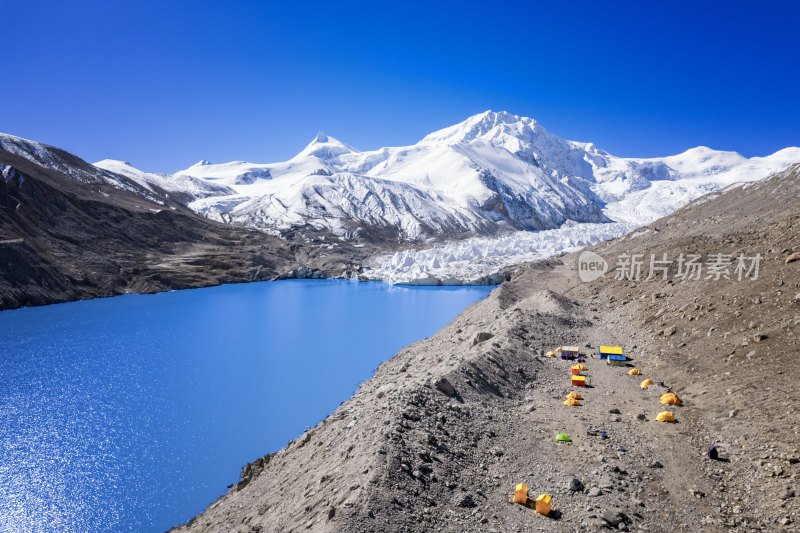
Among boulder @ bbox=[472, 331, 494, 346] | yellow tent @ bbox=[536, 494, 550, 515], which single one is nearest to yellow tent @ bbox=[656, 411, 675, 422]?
yellow tent @ bbox=[536, 494, 550, 515]

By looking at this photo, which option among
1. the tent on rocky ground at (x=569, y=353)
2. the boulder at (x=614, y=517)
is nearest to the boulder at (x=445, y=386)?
the boulder at (x=614, y=517)

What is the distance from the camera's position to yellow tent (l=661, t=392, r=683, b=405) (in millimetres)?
10000

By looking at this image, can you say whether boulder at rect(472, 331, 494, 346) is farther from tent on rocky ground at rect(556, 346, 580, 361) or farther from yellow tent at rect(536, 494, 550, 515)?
yellow tent at rect(536, 494, 550, 515)

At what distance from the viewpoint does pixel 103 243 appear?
184ft

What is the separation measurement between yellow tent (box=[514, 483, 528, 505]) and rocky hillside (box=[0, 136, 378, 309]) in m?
49.1

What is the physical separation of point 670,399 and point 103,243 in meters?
64.4

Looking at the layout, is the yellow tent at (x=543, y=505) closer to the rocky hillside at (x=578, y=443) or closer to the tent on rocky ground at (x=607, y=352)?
the rocky hillside at (x=578, y=443)

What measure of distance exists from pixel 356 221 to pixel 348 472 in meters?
91.2

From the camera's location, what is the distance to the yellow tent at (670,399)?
1000cm

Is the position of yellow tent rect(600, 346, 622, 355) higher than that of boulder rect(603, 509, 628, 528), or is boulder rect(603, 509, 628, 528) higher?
yellow tent rect(600, 346, 622, 355)

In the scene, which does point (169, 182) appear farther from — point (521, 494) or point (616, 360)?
point (521, 494)

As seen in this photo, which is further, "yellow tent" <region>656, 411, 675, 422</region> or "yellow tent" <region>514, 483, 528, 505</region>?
"yellow tent" <region>656, 411, 675, 422</region>

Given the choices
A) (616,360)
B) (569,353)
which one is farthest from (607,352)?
(569,353)

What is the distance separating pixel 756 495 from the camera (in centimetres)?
656
